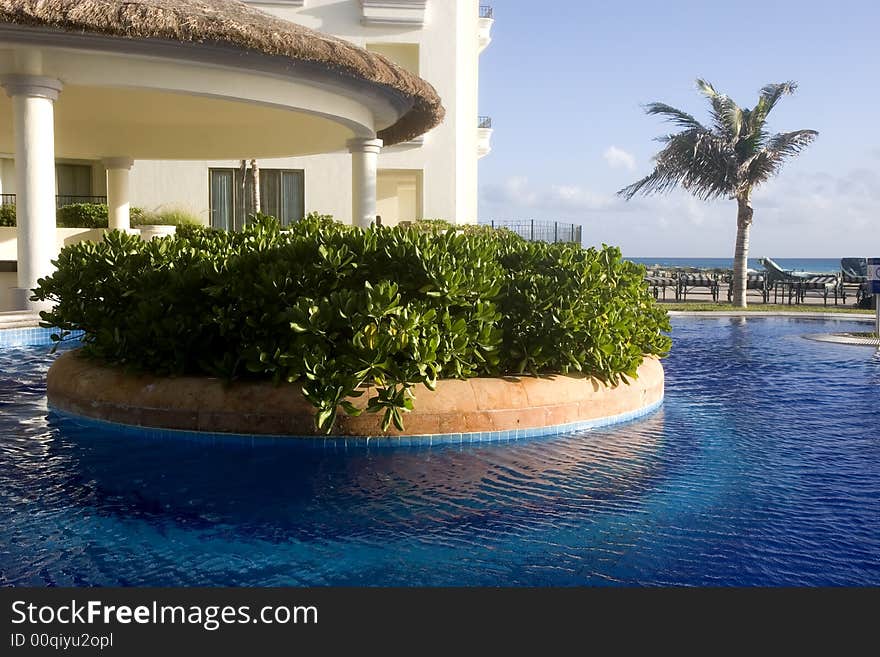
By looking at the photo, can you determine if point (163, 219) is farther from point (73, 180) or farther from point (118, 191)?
point (73, 180)

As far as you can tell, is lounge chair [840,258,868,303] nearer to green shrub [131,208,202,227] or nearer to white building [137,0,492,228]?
white building [137,0,492,228]

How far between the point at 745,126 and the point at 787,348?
14.3 meters

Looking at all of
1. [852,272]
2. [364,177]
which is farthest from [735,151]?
[364,177]

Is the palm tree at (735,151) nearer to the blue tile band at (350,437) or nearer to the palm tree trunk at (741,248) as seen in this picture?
the palm tree trunk at (741,248)

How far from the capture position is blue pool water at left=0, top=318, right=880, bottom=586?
13.8 ft

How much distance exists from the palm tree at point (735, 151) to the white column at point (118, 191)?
55.3 feet

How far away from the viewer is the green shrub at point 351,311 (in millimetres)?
6656

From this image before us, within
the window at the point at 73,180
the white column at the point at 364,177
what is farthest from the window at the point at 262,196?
the white column at the point at 364,177

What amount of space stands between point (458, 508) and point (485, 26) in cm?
3324

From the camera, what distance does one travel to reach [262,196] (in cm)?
2958

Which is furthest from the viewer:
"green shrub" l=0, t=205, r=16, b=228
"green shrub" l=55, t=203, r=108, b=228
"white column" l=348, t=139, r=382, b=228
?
"green shrub" l=55, t=203, r=108, b=228

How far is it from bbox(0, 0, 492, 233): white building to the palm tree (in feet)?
23.6

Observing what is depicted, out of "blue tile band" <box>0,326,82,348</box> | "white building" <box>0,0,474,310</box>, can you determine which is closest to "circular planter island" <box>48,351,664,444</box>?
"blue tile band" <box>0,326,82,348</box>

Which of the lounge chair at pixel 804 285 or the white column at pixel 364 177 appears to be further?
the lounge chair at pixel 804 285
